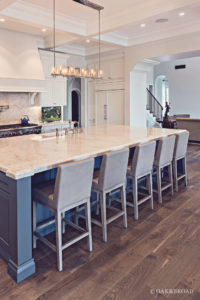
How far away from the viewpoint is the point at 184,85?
12180 millimetres

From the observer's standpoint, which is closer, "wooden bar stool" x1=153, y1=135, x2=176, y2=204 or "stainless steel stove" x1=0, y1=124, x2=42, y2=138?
"wooden bar stool" x1=153, y1=135, x2=176, y2=204

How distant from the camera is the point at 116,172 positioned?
260 centimetres

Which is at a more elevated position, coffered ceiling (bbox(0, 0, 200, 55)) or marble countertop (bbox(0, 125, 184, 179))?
coffered ceiling (bbox(0, 0, 200, 55))

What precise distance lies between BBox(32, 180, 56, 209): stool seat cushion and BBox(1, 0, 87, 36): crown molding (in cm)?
308

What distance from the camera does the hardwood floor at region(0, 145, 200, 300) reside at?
1.88 metres

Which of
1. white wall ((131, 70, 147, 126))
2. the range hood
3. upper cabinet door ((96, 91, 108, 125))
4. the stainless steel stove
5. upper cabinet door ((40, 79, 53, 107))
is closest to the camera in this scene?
the stainless steel stove

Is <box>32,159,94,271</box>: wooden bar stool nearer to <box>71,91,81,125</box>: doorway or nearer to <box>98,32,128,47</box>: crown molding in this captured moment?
<box>98,32,128,47</box>: crown molding

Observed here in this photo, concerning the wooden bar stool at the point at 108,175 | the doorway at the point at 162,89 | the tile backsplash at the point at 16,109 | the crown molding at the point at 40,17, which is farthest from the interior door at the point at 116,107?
the doorway at the point at 162,89

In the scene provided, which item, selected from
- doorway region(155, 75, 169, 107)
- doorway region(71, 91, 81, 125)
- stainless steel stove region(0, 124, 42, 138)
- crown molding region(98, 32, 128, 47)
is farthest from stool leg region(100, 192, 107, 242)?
doorway region(155, 75, 169, 107)

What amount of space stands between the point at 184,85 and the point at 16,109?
8.86m

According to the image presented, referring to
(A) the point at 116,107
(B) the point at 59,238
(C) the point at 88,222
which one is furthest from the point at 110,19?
(B) the point at 59,238

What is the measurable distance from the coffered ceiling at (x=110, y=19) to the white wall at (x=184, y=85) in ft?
21.9

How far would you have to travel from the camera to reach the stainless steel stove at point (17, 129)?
5.13m

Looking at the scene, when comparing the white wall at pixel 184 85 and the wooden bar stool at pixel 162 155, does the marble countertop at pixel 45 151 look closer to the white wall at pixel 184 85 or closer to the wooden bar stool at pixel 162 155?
the wooden bar stool at pixel 162 155
